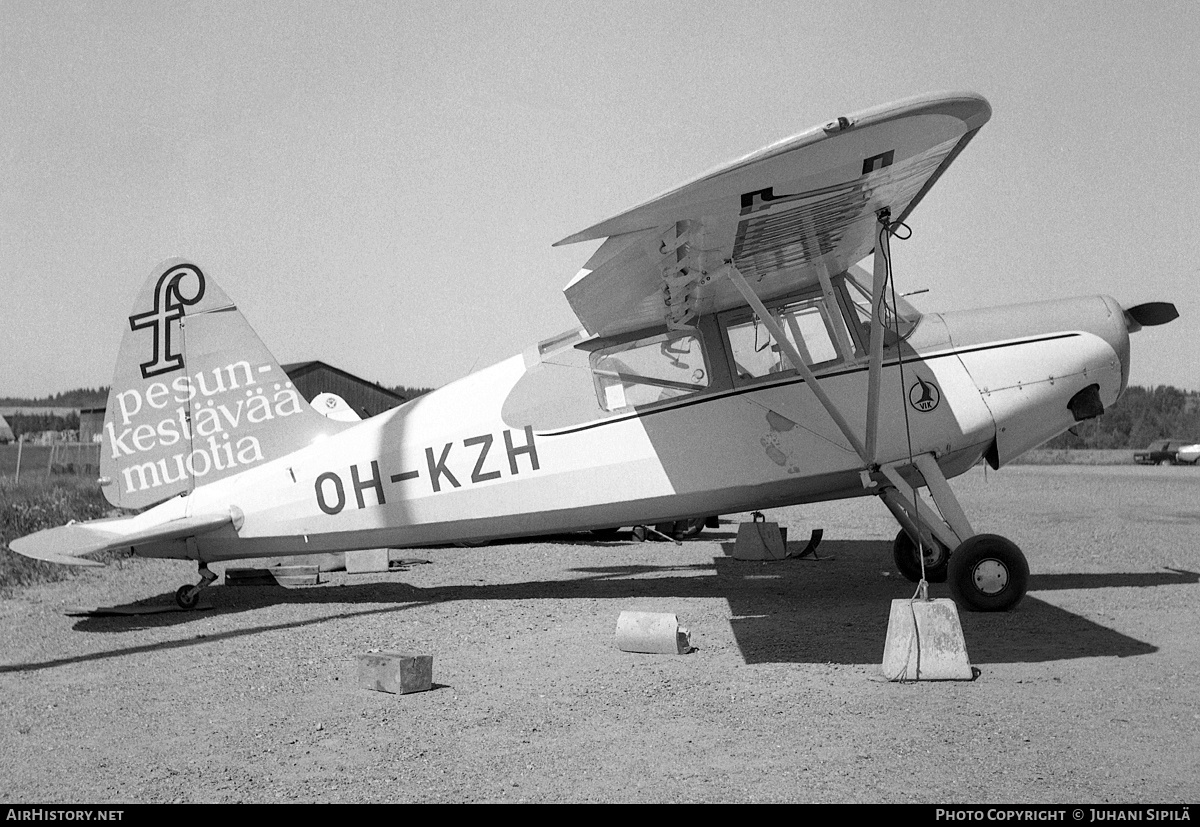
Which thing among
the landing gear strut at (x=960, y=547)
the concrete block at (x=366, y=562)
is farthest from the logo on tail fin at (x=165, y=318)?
the landing gear strut at (x=960, y=547)

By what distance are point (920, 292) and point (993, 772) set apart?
626 cm

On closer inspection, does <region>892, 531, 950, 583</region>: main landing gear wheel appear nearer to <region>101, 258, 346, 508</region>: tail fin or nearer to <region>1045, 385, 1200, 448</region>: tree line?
<region>101, 258, 346, 508</region>: tail fin

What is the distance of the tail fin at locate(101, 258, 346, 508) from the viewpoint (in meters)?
9.19

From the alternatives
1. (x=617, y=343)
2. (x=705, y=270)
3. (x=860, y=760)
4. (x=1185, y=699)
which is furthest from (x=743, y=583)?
(x=860, y=760)

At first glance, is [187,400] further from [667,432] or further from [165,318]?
[667,432]

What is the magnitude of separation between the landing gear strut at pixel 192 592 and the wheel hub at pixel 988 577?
6891 mm

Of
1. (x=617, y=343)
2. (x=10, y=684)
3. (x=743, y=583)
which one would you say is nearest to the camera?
(x=10, y=684)

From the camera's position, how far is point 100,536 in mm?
8523

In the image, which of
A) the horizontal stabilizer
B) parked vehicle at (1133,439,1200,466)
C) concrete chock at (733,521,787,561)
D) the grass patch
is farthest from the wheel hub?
parked vehicle at (1133,439,1200,466)

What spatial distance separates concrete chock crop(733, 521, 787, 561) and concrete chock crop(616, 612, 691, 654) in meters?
5.76

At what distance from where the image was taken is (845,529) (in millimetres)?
17266

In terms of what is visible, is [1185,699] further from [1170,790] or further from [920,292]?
[920,292]

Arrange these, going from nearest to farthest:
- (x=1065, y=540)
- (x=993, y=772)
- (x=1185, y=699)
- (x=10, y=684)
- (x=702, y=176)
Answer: (x=993, y=772)
(x=1185, y=699)
(x=702, y=176)
(x=10, y=684)
(x=1065, y=540)

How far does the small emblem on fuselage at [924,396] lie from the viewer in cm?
865
